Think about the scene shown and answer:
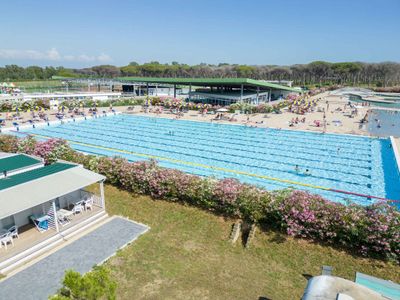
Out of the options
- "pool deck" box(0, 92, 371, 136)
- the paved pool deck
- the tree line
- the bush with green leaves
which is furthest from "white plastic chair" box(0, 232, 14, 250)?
the tree line

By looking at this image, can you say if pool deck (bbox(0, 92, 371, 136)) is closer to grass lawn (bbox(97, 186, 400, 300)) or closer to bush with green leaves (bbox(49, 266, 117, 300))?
grass lawn (bbox(97, 186, 400, 300))

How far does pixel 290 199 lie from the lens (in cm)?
802

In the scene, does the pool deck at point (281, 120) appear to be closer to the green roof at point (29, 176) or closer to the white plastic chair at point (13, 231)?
the green roof at point (29, 176)

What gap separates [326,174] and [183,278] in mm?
11007

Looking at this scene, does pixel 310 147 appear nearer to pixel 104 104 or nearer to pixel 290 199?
pixel 290 199

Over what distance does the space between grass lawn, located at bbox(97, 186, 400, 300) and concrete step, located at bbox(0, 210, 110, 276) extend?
1.76 meters

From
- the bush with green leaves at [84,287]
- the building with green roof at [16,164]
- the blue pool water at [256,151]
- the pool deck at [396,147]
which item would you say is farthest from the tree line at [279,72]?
the bush with green leaves at [84,287]

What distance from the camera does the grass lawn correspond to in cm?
634

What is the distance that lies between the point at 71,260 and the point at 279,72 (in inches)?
4173

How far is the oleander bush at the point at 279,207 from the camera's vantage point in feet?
23.2

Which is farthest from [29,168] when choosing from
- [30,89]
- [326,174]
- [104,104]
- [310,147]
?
[30,89]

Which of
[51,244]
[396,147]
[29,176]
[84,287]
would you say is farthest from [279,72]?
[84,287]

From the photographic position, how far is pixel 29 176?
859 cm

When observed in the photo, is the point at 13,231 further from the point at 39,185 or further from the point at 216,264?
the point at 216,264
